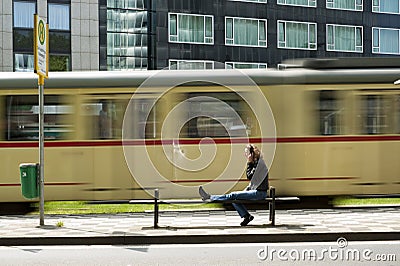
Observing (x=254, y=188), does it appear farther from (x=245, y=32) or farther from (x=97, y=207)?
(x=245, y=32)

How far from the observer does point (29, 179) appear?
1309 centimetres

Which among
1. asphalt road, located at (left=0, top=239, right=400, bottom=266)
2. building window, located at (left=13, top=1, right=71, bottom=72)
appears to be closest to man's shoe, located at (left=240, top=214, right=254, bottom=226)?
asphalt road, located at (left=0, top=239, right=400, bottom=266)

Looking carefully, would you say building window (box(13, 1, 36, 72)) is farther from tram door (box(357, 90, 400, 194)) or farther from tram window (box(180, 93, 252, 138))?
tram door (box(357, 90, 400, 194))

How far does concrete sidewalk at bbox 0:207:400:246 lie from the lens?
1123 cm

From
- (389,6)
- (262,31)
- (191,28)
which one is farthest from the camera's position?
(389,6)

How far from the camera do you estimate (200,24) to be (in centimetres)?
4559

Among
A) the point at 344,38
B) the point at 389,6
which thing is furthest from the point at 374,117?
the point at 389,6

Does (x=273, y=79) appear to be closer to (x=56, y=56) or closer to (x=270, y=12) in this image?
(x=56, y=56)

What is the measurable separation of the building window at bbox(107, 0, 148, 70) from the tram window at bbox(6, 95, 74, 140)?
28499 millimetres

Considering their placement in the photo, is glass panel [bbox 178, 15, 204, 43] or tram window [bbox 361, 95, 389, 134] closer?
tram window [bbox 361, 95, 389, 134]
